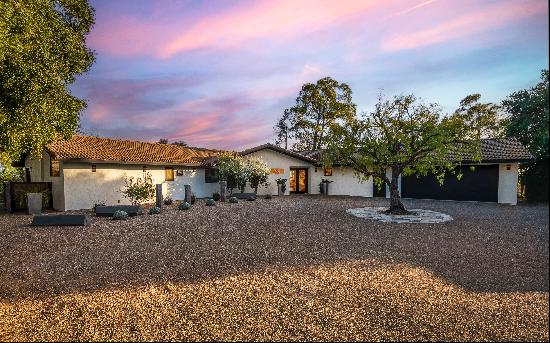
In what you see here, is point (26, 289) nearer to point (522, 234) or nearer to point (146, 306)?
point (146, 306)

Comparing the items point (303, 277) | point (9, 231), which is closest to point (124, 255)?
point (303, 277)

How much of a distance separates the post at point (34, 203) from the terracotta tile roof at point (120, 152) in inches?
90.5

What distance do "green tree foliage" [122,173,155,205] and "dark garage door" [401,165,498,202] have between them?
20.6 meters

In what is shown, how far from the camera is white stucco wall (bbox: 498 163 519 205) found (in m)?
22.4

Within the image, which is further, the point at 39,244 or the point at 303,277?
the point at 39,244

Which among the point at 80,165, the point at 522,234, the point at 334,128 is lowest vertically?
the point at 522,234

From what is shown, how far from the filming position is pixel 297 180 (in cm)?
3180

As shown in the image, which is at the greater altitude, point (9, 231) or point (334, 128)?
point (334, 128)

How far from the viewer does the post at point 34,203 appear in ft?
55.2

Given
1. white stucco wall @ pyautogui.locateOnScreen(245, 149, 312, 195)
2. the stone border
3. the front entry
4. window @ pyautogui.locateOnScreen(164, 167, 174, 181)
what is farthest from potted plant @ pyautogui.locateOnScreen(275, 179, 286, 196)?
the stone border

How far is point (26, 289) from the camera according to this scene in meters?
6.24

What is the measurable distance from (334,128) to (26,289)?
48.0 ft

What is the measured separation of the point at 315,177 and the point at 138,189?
57.5ft

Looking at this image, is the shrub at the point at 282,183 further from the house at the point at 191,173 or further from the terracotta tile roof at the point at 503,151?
the terracotta tile roof at the point at 503,151
